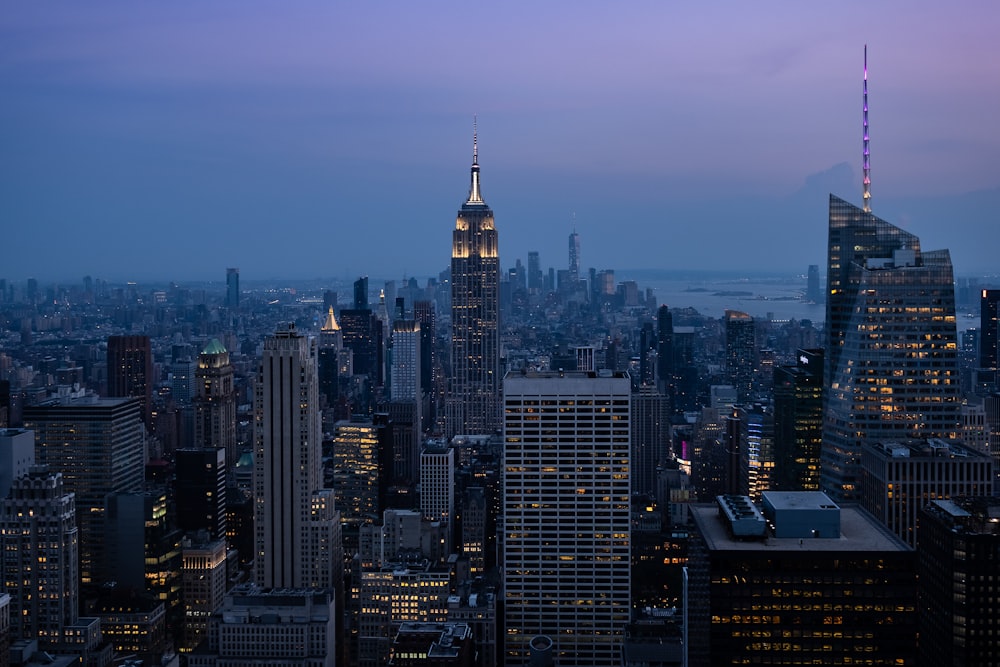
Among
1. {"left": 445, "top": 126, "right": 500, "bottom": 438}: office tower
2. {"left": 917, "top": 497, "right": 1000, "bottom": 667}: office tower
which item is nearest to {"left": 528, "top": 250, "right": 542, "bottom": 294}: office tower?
{"left": 445, "top": 126, "right": 500, "bottom": 438}: office tower

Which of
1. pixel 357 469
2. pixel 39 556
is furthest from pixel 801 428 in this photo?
pixel 39 556

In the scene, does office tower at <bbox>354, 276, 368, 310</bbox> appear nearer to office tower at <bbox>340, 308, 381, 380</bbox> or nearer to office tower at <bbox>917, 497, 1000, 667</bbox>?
office tower at <bbox>340, 308, 381, 380</bbox>

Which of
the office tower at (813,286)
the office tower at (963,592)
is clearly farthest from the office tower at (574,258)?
the office tower at (963,592)

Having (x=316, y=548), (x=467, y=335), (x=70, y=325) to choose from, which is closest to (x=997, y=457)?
(x=316, y=548)

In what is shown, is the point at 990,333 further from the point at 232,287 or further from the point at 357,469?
the point at 232,287

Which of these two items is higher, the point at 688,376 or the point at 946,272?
the point at 946,272

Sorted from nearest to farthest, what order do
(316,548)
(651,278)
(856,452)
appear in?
(856,452) → (316,548) → (651,278)

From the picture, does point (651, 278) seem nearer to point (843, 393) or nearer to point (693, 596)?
point (843, 393)
